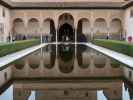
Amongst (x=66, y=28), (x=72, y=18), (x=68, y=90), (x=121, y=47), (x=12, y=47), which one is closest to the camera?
(x=68, y=90)

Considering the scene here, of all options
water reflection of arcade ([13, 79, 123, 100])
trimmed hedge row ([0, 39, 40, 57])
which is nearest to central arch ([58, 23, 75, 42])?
trimmed hedge row ([0, 39, 40, 57])

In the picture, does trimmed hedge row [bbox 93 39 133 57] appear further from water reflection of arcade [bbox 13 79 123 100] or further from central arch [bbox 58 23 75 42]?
central arch [bbox 58 23 75 42]

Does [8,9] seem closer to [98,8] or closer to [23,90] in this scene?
[98,8]

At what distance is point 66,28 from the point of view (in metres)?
43.2

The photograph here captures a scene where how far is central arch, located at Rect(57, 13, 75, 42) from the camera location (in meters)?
41.7

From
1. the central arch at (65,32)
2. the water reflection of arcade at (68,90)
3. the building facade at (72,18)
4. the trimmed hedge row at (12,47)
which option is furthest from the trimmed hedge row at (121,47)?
the central arch at (65,32)

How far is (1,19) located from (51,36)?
30.6ft

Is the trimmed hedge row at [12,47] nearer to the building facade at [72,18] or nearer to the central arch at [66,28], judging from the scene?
the building facade at [72,18]

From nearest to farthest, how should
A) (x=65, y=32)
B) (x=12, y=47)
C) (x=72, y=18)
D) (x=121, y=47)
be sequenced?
(x=121, y=47)
(x=12, y=47)
(x=72, y=18)
(x=65, y=32)

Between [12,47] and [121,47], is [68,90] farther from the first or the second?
[12,47]

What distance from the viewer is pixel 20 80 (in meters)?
10.3

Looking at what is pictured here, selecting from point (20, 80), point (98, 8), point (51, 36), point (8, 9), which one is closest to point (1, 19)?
point (8, 9)

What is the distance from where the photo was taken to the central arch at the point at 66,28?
41.7 metres

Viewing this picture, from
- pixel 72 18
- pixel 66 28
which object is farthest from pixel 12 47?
pixel 66 28
